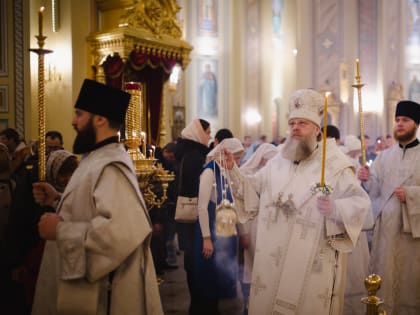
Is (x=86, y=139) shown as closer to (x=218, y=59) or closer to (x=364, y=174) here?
(x=364, y=174)

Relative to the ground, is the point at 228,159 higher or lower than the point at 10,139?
lower

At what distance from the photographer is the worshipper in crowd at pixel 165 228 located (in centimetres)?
651

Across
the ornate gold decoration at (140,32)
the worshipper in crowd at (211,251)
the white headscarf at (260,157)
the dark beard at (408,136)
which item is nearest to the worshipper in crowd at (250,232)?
the white headscarf at (260,157)

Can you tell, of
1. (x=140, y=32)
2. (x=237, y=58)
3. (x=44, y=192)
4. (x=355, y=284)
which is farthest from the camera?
(x=237, y=58)

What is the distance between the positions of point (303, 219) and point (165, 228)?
375 cm

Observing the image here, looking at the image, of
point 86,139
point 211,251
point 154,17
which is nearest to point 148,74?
point 154,17

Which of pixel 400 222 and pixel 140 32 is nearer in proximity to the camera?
pixel 400 222

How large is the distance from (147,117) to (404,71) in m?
11.5

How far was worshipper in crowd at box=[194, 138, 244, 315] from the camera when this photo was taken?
15.3 ft

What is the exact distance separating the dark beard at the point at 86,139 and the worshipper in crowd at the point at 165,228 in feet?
11.2

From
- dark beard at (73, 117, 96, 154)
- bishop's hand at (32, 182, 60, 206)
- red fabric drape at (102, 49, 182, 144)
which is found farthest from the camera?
red fabric drape at (102, 49, 182, 144)

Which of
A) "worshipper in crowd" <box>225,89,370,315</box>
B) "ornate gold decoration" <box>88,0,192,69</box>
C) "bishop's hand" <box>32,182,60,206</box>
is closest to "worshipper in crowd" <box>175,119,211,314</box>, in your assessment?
"worshipper in crowd" <box>225,89,370,315</box>

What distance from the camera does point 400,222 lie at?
4.58 metres

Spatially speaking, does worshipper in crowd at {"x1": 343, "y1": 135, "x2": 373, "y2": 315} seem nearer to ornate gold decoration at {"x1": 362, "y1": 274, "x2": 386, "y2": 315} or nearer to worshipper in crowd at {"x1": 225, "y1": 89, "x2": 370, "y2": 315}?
worshipper in crowd at {"x1": 225, "y1": 89, "x2": 370, "y2": 315}
